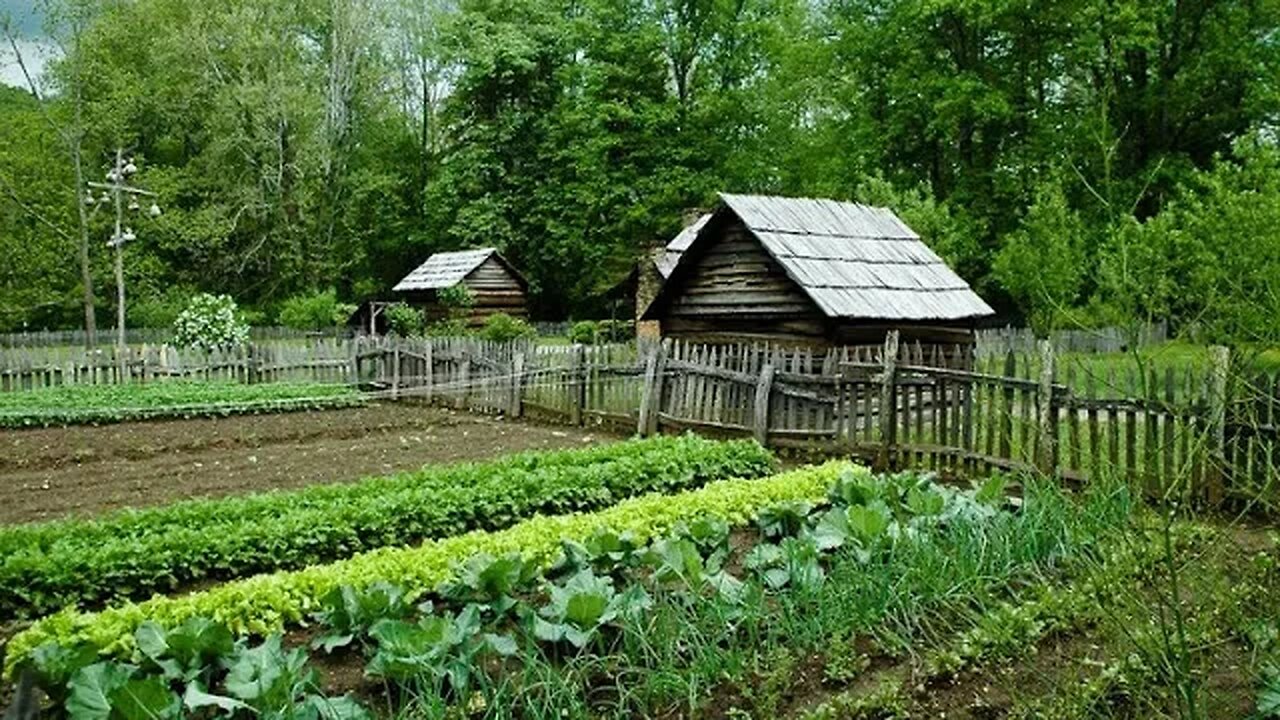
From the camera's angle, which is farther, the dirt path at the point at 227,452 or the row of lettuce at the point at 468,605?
the dirt path at the point at 227,452

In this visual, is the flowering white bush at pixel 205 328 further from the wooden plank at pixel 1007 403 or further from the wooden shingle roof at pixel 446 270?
the wooden plank at pixel 1007 403

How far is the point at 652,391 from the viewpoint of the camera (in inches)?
628

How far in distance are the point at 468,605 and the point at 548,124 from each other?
4668 cm

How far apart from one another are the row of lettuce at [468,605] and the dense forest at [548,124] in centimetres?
2506

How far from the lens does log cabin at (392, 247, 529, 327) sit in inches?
1485

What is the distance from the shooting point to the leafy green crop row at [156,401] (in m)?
17.8

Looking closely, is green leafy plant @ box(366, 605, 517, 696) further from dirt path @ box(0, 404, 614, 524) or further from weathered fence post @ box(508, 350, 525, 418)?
weathered fence post @ box(508, 350, 525, 418)

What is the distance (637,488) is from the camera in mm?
10648

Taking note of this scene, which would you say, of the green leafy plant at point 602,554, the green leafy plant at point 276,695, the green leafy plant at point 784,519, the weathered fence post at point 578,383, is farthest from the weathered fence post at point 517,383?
the green leafy plant at point 276,695

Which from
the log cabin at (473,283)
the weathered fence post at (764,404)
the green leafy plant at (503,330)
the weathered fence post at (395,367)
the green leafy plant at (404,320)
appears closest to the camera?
the weathered fence post at (764,404)

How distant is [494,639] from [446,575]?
5.53 ft

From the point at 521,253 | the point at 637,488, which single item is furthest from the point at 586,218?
the point at 637,488

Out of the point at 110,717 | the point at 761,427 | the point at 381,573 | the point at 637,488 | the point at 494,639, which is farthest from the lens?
the point at 761,427

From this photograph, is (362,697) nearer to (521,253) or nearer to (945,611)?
(945,611)
